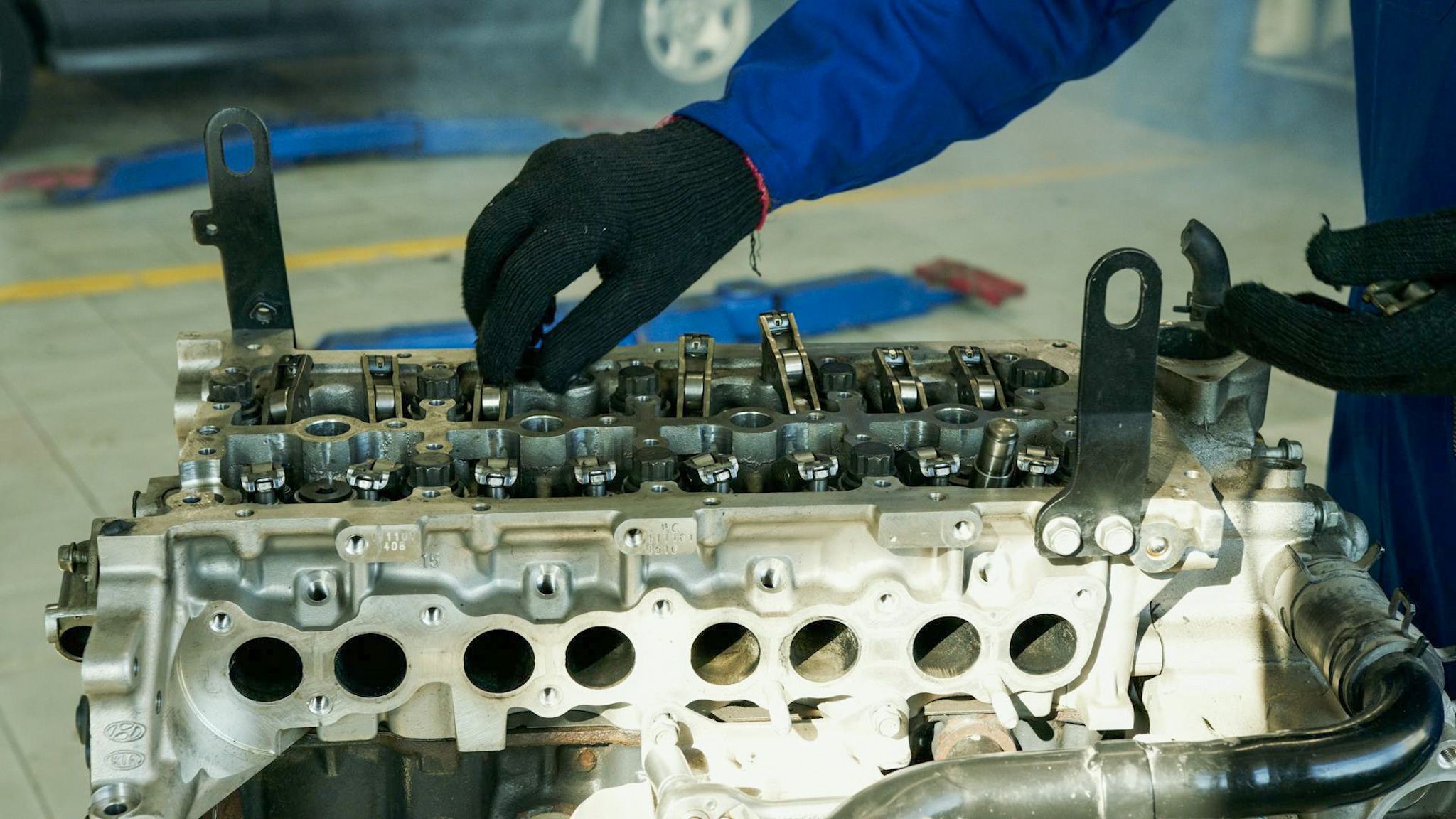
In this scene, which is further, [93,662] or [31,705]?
[31,705]

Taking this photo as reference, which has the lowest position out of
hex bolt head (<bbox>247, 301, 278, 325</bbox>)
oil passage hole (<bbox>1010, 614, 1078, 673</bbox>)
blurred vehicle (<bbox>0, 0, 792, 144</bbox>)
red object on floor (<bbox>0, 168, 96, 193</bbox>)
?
oil passage hole (<bbox>1010, 614, 1078, 673</bbox>)

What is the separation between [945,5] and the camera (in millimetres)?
1739

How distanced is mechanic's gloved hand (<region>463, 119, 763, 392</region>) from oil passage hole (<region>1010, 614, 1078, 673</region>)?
516 millimetres

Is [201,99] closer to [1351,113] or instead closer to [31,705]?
[31,705]

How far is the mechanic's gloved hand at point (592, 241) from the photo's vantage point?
4.71 feet

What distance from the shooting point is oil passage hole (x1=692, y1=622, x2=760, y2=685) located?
126 cm

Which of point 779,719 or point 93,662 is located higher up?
point 93,662

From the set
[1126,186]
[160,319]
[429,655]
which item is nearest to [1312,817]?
[429,655]

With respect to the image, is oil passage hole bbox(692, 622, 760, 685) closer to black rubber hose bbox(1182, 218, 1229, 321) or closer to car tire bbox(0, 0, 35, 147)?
black rubber hose bbox(1182, 218, 1229, 321)

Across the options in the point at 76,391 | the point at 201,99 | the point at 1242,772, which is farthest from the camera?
the point at 201,99

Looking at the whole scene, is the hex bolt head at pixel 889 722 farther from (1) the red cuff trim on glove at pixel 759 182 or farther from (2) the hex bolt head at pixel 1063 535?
(1) the red cuff trim on glove at pixel 759 182

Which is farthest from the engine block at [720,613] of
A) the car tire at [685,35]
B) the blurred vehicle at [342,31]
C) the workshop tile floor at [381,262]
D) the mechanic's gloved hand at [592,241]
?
the car tire at [685,35]

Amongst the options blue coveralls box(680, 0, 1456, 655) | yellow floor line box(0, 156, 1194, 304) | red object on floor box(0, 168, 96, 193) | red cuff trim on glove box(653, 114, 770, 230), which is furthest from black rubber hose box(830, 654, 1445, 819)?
red object on floor box(0, 168, 96, 193)

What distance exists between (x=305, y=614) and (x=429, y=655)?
0.11 m
